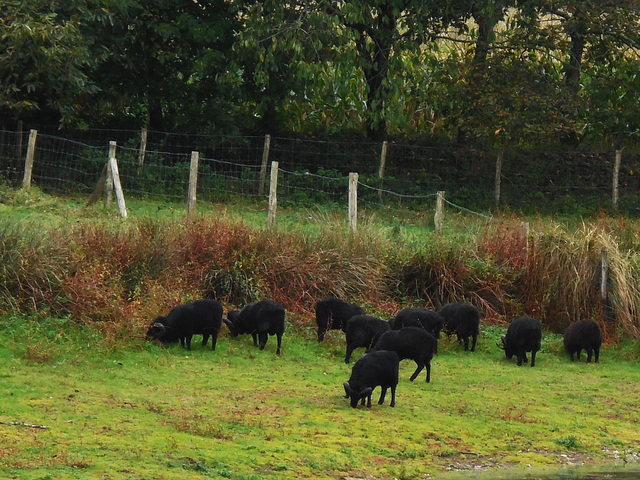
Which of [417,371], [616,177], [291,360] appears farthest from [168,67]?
[417,371]

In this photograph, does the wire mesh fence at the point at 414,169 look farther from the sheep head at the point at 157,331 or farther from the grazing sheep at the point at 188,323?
the sheep head at the point at 157,331

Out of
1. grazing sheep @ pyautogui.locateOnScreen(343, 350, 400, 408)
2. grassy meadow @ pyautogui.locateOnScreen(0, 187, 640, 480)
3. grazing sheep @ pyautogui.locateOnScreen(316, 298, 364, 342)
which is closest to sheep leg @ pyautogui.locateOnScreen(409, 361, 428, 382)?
grassy meadow @ pyautogui.locateOnScreen(0, 187, 640, 480)

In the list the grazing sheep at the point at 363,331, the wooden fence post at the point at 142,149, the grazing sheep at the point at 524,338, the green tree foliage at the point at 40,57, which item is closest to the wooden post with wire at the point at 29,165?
the green tree foliage at the point at 40,57

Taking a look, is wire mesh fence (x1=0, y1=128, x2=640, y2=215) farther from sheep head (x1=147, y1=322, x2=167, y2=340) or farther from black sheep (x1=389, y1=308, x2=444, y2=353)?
sheep head (x1=147, y1=322, x2=167, y2=340)

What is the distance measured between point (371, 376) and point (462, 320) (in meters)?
4.25

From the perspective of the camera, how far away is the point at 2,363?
12359 millimetres

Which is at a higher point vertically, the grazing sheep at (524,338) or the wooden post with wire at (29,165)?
the wooden post with wire at (29,165)

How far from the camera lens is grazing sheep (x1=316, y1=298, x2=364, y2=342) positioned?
1530 cm

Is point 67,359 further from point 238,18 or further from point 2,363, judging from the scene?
point 238,18

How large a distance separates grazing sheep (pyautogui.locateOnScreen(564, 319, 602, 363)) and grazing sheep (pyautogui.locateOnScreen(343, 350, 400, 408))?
4.58 metres

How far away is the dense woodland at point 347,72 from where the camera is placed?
26750 millimetres

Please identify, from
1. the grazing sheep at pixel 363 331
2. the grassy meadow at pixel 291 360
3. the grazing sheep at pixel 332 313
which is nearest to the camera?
the grassy meadow at pixel 291 360

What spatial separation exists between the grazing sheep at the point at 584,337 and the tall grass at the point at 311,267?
3.97 ft

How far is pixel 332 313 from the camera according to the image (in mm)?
15328
